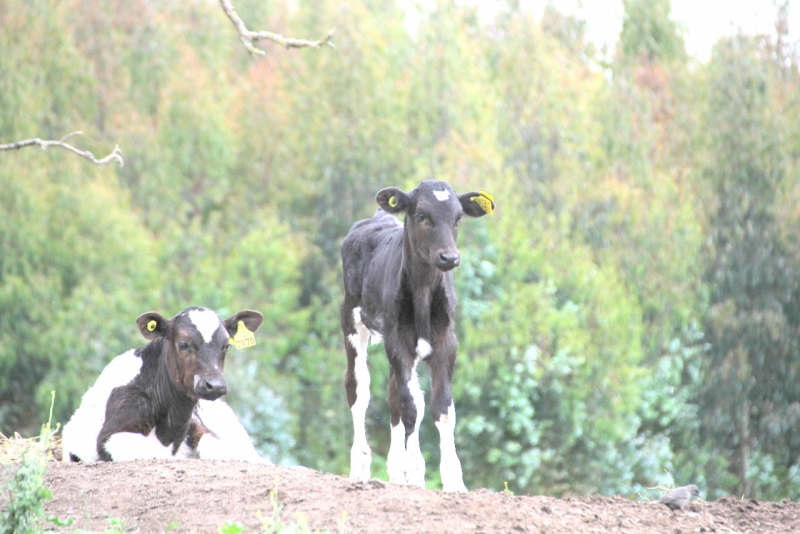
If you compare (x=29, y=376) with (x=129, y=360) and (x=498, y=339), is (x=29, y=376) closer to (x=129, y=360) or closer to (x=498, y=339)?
(x=498, y=339)

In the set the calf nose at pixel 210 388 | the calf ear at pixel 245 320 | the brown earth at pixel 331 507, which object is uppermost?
the calf ear at pixel 245 320

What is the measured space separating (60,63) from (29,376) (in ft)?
22.6

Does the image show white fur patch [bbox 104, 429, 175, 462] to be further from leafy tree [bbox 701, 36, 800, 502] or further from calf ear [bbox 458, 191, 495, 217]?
leafy tree [bbox 701, 36, 800, 502]

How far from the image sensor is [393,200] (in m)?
7.63

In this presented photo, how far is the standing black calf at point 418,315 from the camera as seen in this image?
7.26 metres

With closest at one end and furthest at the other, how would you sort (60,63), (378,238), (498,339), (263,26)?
(378,238)
(498,339)
(60,63)
(263,26)

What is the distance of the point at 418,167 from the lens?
21000 mm

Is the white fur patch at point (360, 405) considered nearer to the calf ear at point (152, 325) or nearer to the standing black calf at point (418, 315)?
the standing black calf at point (418, 315)

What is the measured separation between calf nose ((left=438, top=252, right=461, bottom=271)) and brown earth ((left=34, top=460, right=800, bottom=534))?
4.73 ft

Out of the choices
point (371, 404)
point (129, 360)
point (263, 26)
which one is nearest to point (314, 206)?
point (371, 404)

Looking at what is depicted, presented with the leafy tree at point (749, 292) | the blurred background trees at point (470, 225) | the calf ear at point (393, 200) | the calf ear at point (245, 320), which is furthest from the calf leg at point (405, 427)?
the leafy tree at point (749, 292)

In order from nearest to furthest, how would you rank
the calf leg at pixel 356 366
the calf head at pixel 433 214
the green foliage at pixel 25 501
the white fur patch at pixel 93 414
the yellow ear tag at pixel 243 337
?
the green foliage at pixel 25 501
the calf head at pixel 433 214
the white fur patch at pixel 93 414
the calf leg at pixel 356 366
the yellow ear tag at pixel 243 337

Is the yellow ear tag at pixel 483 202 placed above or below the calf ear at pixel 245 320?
above

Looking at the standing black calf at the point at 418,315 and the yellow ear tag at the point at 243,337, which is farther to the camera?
the yellow ear tag at the point at 243,337
